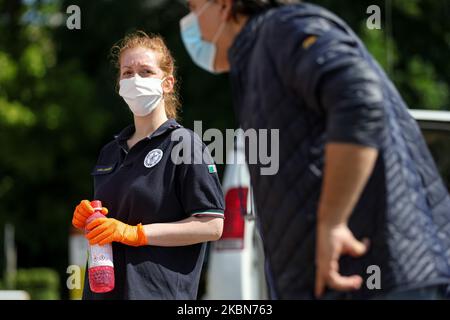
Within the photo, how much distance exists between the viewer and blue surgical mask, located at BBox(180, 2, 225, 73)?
3.20 metres

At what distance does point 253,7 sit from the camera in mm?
3039

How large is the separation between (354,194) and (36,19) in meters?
21.2

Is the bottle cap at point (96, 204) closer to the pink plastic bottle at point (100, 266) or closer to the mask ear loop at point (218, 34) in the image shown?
the pink plastic bottle at point (100, 266)

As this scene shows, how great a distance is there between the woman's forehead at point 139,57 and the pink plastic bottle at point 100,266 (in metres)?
0.66

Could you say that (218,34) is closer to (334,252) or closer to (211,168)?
(334,252)

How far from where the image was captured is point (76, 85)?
20.6m

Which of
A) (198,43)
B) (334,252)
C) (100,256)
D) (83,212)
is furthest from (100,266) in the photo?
(334,252)

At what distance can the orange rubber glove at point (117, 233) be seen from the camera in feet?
12.5

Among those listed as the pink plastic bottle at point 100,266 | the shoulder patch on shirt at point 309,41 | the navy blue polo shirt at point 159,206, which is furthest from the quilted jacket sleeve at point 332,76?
the pink plastic bottle at point 100,266

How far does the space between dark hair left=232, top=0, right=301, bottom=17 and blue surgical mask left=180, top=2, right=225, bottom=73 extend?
10 centimetres

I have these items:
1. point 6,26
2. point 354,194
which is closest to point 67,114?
point 6,26

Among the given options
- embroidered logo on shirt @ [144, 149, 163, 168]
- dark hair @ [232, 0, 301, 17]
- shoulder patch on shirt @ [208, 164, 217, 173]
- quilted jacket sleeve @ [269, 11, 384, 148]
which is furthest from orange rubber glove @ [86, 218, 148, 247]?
quilted jacket sleeve @ [269, 11, 384, 148]

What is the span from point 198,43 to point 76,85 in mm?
17564

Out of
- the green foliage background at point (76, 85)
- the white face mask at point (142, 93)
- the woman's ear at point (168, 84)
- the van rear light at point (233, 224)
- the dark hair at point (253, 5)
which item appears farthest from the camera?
the green foliage background at point (76, 85)
